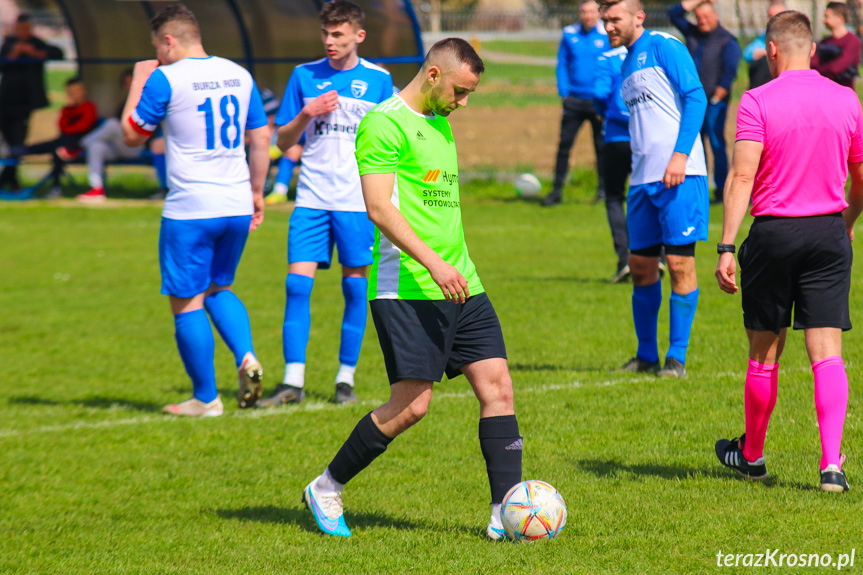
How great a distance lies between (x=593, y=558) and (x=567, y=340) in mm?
4029

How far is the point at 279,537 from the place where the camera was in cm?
434

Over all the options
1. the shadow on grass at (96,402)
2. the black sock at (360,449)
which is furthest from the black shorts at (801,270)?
the shadow on grass at (96,402)

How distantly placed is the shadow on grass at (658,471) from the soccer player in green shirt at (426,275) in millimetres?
888

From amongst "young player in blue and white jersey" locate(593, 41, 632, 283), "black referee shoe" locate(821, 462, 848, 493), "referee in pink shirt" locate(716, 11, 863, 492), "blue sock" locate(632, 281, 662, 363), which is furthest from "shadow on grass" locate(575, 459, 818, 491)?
"young player in blue and white jersey" locate(593, 41, 632, 283)

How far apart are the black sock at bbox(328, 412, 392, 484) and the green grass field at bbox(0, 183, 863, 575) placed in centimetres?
29

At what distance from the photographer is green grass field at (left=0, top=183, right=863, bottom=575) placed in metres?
4.02

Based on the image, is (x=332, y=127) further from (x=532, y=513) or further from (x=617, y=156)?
(x=532, y=513)

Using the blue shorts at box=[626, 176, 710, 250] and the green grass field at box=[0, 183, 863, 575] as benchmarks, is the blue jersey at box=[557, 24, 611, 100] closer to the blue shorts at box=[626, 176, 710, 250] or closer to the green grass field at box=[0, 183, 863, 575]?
the green grass field at box=[0, 183, 863, 575]

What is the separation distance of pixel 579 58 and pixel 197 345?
8509 mm

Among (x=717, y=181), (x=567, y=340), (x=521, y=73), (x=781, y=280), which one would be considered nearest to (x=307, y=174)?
(x=567, y=340)

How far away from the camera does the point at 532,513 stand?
13.1ft

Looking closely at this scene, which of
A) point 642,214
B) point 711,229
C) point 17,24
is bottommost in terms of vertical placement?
point 711,229

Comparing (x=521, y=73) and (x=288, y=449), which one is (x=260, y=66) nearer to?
(x=521, y=73)

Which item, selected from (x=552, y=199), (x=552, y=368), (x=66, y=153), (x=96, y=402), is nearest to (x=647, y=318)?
(x=552, y=368)
